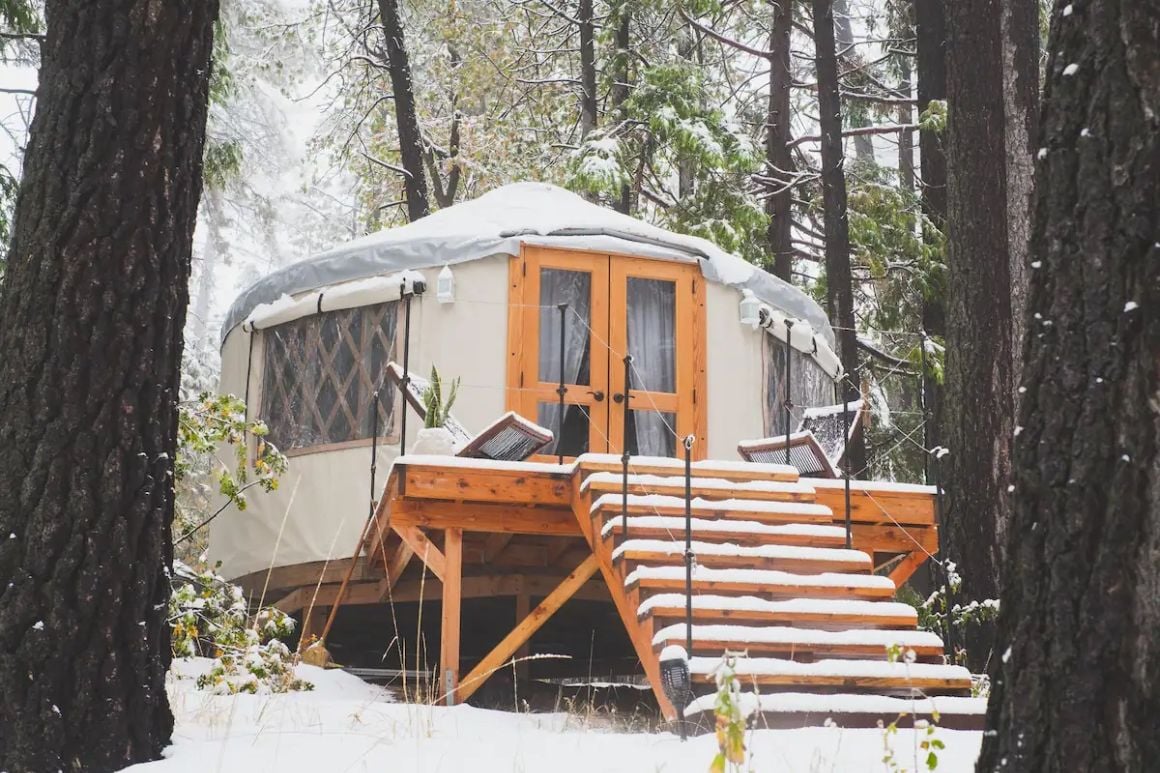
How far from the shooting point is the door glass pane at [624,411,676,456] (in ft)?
25.7

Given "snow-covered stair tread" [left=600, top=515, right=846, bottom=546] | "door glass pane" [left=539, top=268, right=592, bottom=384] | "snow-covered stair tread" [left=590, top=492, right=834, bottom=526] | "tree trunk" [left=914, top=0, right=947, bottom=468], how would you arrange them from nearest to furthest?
"snow-covered stair tread" [left=600, top=515, right=846, bottom=546]
"snow-covered stair tread" [left=590, top=492, right=834, bottom=526]
"door glass pane" [left=539, top=268, right=592, bottom=384]
"tree trunk" [left=914, top=0, right=947, bottom=468]

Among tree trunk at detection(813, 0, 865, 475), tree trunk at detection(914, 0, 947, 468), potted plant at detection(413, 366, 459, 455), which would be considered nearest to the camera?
potted plant at detection(413, 366, 459, 455)

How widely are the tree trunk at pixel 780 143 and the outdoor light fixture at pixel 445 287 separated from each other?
469cm

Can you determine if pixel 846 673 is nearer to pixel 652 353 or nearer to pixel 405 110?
pixel 652 353

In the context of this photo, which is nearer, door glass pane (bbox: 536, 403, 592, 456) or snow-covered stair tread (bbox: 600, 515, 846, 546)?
snow-covered stair tread (bbox: 600, 515, 846, 546)

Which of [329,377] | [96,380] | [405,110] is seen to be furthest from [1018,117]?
[405,110]

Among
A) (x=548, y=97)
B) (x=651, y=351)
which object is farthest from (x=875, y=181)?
(x=651, y=351)

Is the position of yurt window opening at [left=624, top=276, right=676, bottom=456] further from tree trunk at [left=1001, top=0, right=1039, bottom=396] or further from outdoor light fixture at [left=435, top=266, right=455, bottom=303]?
tree trunk at [left=1001, top=0, right=1039, bottom=396]

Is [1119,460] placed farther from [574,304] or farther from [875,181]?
[875,181]

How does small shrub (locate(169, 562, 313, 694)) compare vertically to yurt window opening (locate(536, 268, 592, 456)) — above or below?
below

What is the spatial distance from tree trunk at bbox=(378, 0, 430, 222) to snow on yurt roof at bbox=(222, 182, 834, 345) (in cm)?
319

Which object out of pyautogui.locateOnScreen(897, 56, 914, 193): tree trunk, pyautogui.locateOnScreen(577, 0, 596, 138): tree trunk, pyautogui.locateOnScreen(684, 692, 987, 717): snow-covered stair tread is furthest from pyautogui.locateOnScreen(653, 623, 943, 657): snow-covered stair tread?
pyautogui.locateOnScreen(577, 0, 596, 138): tree trunk

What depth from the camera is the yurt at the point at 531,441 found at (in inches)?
224

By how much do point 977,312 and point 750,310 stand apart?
1736 millimetres
